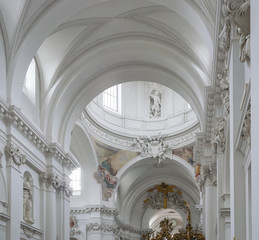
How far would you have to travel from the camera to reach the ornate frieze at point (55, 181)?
1753 centimetres

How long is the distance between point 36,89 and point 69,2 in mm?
4093

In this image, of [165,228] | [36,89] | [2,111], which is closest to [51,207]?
[36,89]

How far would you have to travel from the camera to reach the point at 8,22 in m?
14.3

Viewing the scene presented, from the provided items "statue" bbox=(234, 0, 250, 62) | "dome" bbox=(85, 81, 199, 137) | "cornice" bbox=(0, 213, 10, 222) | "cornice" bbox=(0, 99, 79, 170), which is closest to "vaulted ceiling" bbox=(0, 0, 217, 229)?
"cornice" bbox=(0, 99, 79, 170)

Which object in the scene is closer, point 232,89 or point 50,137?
point 232,89

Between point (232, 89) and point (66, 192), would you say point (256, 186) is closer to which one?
point (232, 89)

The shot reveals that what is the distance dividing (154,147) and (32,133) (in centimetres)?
1445

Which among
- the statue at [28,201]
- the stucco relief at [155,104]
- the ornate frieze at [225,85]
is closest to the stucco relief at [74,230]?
the stucco relief at [155,104]

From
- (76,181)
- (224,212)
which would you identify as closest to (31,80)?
(224,212)

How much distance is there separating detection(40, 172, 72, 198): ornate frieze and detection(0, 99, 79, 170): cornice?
67cm

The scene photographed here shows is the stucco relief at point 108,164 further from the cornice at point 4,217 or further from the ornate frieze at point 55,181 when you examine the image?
the cornice at point 4,217

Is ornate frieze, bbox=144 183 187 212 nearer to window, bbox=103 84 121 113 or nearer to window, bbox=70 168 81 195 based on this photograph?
window, bbox=103 84 121 113

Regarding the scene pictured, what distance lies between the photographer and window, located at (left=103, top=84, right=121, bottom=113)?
29688mm

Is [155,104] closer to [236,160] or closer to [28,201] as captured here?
[28,201]
